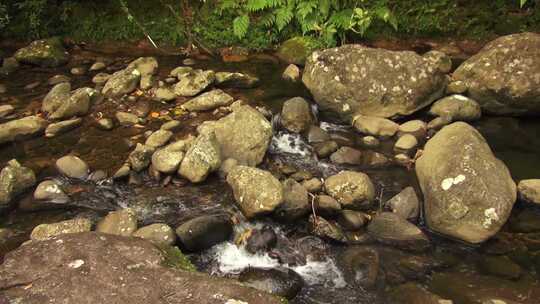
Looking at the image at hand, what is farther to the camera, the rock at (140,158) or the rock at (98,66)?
the rock at (98,66)

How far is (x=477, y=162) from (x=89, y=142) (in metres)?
4.98

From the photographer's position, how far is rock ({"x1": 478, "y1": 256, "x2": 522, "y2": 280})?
15.2 ft

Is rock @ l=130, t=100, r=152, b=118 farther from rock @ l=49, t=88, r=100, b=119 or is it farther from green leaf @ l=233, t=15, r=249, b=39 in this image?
green leaf @ l=233, t=15, r=249, b=39

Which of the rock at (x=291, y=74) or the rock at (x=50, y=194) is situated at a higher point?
the rock at (x=291, y=74)

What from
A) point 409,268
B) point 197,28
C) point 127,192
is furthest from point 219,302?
point 197,28

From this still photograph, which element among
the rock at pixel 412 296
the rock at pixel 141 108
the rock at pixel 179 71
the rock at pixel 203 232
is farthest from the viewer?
the rock at pixel 179 71

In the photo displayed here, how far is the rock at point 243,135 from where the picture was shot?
6180 mm

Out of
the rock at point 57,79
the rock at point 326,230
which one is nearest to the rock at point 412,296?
the rock at point 326,230

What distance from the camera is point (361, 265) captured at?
4.79 metres

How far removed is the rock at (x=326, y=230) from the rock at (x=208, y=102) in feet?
9.50

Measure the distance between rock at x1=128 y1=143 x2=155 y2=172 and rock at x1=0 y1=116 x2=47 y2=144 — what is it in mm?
1600

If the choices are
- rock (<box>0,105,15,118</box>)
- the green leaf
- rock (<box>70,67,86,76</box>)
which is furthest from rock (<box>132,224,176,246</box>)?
the green leaf

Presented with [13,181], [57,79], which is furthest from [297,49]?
[13,181]

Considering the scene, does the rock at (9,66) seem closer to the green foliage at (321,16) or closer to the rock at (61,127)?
the rock at (61,127)
